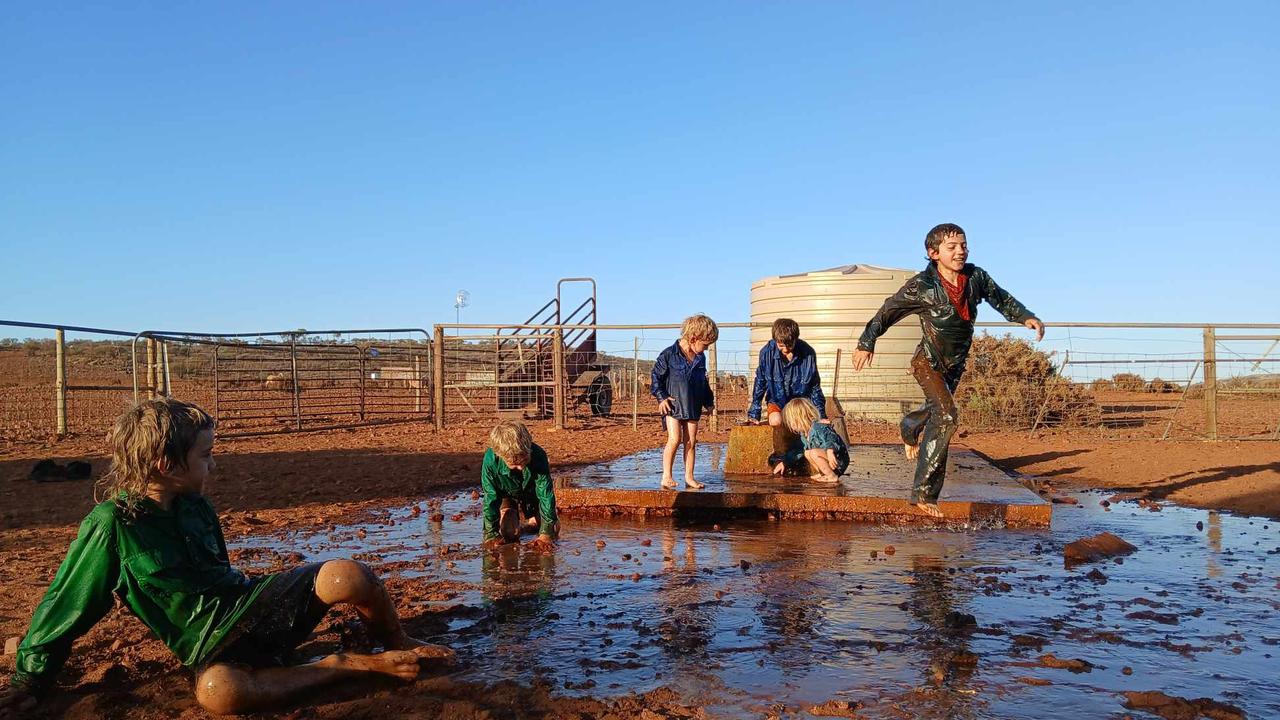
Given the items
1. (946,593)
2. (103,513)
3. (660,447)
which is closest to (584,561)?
(946,593)

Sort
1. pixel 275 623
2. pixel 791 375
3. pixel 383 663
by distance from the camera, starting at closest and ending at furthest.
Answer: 1. pixel 275 623
2. pixel 383 663
3. pixel 791 375

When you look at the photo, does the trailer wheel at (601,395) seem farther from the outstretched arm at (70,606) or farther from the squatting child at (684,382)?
the outstretched arm at (70,606)

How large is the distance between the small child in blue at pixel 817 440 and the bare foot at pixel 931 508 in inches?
54.4

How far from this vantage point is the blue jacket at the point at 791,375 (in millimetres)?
8773

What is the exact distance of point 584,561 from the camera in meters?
5.98

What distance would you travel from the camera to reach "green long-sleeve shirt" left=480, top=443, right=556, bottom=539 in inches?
243

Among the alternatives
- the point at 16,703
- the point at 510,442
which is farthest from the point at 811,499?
the point at 16,703

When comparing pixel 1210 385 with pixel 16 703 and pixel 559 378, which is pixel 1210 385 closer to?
pixel 559 378

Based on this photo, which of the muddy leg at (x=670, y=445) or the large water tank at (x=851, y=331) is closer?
the muddy leg at (x=670, y=445)

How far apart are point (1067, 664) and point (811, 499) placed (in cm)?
384

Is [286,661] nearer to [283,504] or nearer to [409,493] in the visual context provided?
[283,504]

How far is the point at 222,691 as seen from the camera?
131 inches

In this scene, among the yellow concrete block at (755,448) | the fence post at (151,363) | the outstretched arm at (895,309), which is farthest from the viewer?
the fence post at (151,363)

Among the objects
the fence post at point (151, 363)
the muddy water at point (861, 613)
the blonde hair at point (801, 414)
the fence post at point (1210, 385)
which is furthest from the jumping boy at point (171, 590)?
the fence post at point (1210, 385)
